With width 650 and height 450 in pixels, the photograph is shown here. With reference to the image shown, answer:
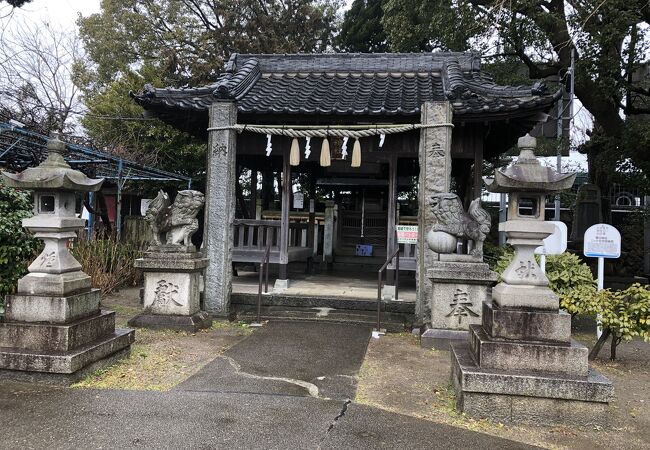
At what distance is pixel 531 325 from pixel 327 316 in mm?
4553

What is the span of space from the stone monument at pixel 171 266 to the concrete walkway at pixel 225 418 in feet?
7.32

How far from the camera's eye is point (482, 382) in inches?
160

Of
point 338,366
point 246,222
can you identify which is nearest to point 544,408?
point 338,366

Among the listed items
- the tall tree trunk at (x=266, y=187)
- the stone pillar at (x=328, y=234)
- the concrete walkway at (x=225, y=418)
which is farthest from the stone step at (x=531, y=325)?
the tall tree trunk at (x=266, y=187)

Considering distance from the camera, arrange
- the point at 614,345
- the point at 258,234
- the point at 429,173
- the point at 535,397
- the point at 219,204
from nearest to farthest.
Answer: the point at 535,397, the point at 614,345, the point at 429,173, the point at 219,204, the point at 258,234

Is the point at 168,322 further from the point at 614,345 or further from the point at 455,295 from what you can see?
the point at 614,345

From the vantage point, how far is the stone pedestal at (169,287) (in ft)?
23.7

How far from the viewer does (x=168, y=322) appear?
23.6ft

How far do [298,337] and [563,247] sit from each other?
456cm

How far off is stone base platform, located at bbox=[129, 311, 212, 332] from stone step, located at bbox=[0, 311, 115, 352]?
88.7 inches

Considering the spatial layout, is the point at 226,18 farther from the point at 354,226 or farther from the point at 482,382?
the point at 482,382

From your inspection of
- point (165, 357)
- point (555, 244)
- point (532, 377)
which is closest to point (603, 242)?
point (555, 244)

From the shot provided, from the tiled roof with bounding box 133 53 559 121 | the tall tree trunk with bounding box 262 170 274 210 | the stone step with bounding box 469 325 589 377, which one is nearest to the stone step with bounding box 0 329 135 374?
the stone step with bounding box 469 325 589 377

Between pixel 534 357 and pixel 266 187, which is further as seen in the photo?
pixel 266 187
